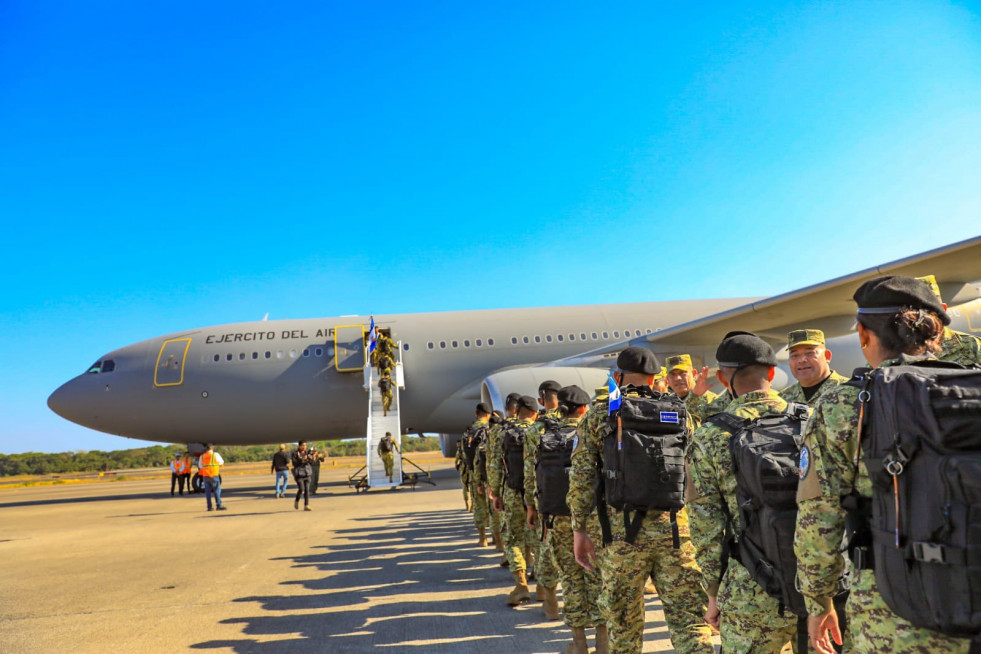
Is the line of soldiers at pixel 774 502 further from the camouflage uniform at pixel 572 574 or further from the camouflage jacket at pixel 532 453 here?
the camouflage jacket at pixel 532 453

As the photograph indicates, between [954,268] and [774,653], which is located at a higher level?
[954,268]

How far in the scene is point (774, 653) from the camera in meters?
2.53

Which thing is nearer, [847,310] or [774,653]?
[774,653]

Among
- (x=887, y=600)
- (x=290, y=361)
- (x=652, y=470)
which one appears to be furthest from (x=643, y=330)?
(x=887, y=600)

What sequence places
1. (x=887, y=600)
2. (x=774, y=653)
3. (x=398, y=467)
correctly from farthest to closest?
1. (x=398, y=467)
2. (x=774, y=653)
3. (x=887, y=600)

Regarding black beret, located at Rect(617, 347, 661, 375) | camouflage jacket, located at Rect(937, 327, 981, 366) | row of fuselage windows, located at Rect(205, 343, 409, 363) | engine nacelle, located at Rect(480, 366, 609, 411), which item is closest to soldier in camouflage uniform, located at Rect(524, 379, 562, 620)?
black beret, located at Rect(617, 347, 661, 375)

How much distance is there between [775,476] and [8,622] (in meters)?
6.28

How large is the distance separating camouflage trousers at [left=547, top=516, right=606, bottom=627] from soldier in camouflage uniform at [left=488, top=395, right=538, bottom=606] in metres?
1.09

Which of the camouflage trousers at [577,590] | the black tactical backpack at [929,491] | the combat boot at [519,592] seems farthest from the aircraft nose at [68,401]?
the black tactical backpack at [929,491]

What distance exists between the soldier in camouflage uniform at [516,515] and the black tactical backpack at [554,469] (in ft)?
3.58

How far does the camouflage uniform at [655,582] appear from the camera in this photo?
10.6 feet

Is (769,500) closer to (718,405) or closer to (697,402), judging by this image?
(718,405)

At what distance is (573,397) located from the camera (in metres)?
4.77

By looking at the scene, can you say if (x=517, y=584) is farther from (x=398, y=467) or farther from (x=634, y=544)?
(x=398, y=467)
